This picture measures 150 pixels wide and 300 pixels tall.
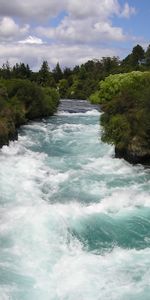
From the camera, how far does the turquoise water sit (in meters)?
13.3

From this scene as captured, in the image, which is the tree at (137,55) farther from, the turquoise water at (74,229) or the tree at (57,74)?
the turquoise water at (74,229)

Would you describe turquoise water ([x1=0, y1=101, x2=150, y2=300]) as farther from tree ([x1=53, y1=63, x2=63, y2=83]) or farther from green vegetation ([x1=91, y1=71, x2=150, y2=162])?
tree ([x1=53, y1=63, x2=63, y2=83])

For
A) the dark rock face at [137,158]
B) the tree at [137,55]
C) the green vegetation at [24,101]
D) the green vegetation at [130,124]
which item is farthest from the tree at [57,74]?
the dark rock face at [137,158]

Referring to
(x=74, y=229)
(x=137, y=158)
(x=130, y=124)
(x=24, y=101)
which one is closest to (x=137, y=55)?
(x=24, y=101)

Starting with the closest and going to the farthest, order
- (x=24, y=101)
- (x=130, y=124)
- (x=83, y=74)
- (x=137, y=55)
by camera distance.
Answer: (x=130, y=124) < (x=24, y=101) < (x=137, y=55) < (x=83, y=74)

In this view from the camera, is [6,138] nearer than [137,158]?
No

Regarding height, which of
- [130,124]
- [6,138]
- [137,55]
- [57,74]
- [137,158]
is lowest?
[137,158]

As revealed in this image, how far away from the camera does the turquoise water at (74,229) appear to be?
13.3 metres

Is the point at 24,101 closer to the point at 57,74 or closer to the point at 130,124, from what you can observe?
the point at 130,124

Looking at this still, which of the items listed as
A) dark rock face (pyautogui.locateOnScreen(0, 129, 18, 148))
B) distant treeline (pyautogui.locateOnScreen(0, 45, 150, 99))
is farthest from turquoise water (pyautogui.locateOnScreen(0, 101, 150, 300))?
distant treeline (pyautogui.locateOnScreen(0, 45, 150, 99))

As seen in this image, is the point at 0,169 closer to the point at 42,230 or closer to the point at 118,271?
the point at 42,230

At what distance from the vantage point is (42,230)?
1666cm

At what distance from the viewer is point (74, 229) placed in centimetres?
1692

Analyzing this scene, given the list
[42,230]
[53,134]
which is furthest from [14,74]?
[42,230]
